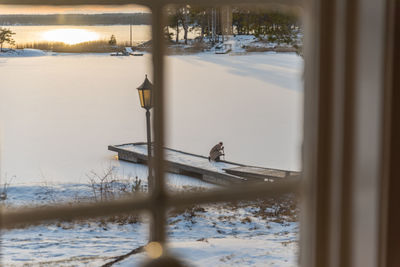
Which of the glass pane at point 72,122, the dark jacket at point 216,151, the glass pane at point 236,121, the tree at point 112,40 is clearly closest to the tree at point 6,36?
the glass pane at point 72,122

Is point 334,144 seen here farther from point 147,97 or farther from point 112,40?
point 112,40

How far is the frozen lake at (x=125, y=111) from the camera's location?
3.85ft

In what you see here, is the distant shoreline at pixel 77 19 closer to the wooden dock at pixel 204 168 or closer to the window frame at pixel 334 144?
the window frame at pixel 334 144

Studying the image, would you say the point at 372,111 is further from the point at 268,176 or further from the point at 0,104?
the point at 0,104

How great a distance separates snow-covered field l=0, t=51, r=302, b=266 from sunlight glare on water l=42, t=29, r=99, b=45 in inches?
1.3

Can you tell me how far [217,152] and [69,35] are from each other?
0.41m

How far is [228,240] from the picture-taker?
4.56ft

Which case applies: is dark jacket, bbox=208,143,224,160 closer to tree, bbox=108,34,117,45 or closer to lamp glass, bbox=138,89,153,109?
lamp glass, bbox=138,89,153,109

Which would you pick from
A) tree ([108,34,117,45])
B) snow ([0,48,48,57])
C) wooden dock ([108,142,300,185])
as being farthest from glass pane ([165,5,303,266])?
snow ([0,48,48,57])

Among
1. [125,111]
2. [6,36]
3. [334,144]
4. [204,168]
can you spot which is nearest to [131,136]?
[125,111]

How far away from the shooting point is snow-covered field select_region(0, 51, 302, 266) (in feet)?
3.87

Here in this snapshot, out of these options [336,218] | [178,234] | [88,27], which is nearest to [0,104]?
[88,27]

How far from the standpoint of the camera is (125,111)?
124cm

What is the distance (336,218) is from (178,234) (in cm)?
34
